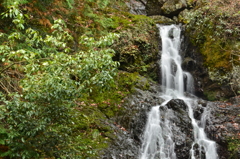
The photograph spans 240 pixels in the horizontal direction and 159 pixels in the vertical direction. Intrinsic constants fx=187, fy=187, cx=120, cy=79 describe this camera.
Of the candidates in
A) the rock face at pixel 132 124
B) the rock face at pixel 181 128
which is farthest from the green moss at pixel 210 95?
the rock face at pixel 132 124

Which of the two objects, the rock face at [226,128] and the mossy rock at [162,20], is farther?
the mossy rock at [162,20]

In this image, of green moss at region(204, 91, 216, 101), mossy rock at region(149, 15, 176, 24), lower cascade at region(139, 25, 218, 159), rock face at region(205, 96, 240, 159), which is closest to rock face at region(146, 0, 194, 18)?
mossy rock at region(149, 15, 176, 24)

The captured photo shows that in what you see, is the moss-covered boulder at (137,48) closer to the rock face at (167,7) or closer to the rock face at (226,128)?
the rock face at (167,7)

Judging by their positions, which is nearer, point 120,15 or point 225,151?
point 225,151

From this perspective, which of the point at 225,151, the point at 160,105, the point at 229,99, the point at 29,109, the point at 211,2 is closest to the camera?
the point at 29,109

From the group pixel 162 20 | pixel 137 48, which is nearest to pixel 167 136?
pixel 137 48

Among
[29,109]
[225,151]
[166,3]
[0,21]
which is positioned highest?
[166,3]

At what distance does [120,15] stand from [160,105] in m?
8.60

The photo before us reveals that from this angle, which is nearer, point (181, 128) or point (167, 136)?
point (167, 136)

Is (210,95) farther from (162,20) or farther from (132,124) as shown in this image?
(162,20)

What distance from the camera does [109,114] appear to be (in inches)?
313

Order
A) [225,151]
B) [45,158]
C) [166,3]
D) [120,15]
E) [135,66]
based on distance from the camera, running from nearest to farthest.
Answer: [45,158] → [225,151] → [135,66] → [120,15] → [166,3]

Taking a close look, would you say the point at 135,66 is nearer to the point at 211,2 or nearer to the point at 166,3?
the point at 211,2

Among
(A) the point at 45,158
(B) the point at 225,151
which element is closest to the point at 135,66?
(B) the point at 225,151
